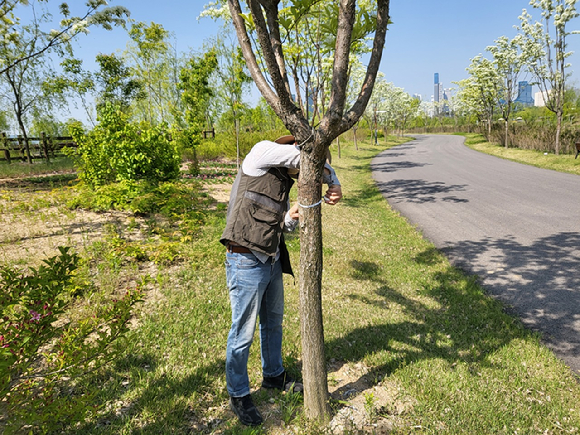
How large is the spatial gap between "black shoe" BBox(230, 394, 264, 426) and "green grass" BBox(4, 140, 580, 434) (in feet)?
0.25

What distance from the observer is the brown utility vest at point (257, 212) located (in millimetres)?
2359

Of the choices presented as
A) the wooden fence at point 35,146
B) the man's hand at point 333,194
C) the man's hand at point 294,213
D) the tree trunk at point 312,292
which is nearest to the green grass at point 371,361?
the tree trunk at point 312,292

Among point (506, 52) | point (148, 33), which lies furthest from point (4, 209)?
point (506, 52)

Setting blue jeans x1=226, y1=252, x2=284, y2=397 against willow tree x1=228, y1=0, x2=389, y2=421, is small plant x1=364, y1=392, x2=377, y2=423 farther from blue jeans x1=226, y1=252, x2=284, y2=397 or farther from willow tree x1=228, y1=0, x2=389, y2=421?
blue jeans x1=226, y1=252, x2=284, y2=397

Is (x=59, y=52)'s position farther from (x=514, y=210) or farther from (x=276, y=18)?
(x=514, y=210)

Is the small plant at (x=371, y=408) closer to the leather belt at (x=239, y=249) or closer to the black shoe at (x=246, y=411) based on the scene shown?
the black shoe at (x=246, y=411)

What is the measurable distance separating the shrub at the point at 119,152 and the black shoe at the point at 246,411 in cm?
615

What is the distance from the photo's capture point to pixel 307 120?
236cm

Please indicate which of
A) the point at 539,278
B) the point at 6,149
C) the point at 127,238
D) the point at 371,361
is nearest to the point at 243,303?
the point at 371,361

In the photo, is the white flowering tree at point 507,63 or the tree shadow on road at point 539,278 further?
the white flowering tree at point 507,63

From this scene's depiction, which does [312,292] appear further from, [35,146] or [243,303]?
[35,146]

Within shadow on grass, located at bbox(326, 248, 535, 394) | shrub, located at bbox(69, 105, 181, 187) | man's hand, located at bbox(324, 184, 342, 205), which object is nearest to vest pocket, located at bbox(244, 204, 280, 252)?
man's hand, located at bbox(324, 184, 342, 205)

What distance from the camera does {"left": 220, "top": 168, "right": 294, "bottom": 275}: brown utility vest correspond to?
2359mm

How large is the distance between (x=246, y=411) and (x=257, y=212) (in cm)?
137
